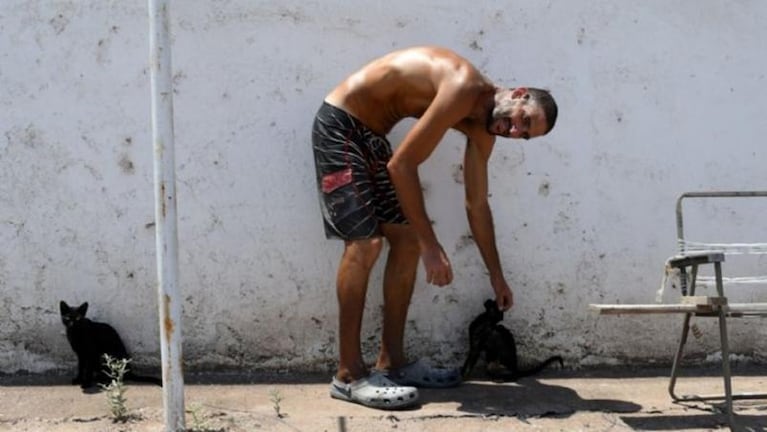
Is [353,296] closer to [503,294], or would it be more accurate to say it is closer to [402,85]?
[503,294]

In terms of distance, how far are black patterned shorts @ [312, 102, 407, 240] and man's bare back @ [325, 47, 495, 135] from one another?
64 millimetres

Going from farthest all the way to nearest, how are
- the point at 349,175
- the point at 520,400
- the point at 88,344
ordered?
the point at 88,344 → the point at 520,400 → the point at 349,175

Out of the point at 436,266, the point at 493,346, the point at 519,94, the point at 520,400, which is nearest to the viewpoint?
the point at 436,266

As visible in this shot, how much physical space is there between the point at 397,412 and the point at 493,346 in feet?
2.38

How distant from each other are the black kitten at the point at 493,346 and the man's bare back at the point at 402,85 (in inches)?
40.3

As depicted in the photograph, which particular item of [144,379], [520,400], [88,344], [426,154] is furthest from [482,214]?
[88,344]

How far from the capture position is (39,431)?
343 cm

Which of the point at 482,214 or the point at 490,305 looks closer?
the point at 482,214

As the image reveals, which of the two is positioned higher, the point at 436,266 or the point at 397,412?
the point at 436,266

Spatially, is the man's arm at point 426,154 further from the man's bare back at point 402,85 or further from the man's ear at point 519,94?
the man's ear at point 519,94

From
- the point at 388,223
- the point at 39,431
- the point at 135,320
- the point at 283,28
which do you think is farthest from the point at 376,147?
the point at 39,431

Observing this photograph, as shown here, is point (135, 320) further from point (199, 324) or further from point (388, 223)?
point (388, 223)

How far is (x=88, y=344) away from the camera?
3.99m

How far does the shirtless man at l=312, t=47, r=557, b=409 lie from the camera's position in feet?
11.6
